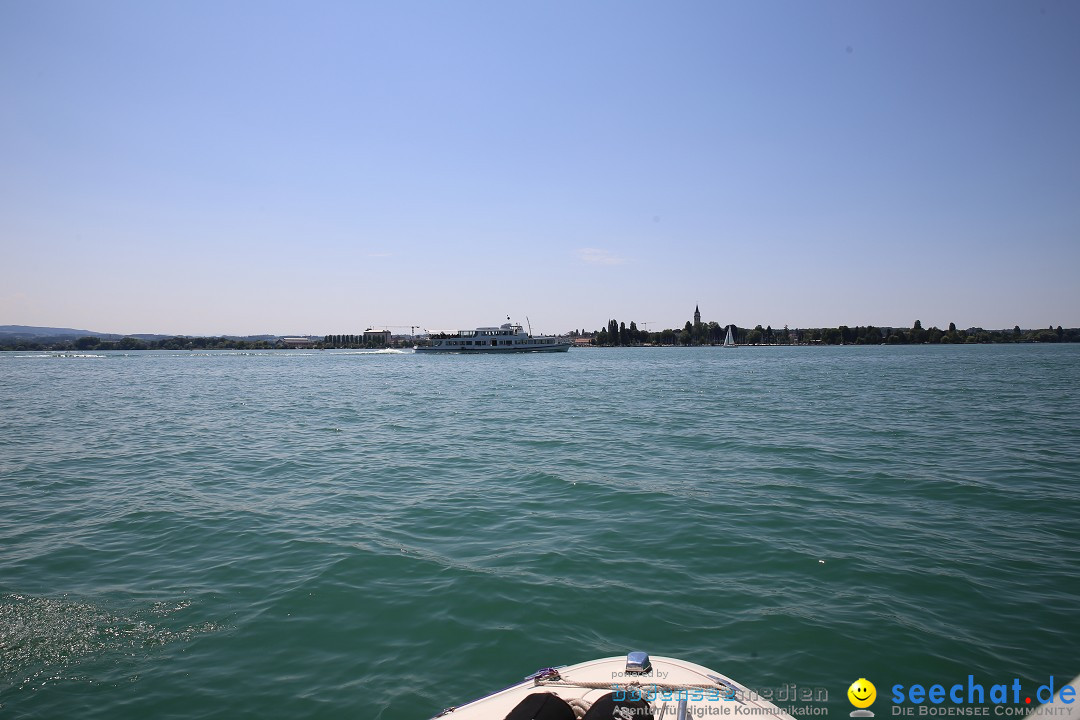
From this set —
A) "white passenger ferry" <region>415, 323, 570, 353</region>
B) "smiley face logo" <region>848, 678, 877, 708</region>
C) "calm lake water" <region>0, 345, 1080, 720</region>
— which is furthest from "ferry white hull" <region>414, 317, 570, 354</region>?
"smiley face logo" <region>848, 678, 877, 708</region>

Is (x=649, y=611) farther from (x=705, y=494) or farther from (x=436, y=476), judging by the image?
(x=436, y=476)

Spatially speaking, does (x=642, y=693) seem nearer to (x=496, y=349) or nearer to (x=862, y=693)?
(x=862, y=693)

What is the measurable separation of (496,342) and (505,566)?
150m

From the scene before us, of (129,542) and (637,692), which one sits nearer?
(637,692)

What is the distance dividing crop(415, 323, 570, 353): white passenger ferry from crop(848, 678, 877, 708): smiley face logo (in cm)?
15085

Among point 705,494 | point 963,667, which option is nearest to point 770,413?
point 705,494

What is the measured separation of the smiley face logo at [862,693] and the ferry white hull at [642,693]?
5.87ft

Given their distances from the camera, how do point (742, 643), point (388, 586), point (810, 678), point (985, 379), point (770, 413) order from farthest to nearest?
point (985, 379), point (770, 413), point (388, 586), point (742, 643), point (810, 678)

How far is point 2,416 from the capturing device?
3198cm

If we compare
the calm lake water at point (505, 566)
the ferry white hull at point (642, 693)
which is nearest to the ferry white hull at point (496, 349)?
the calm lake water at point (505, 566)

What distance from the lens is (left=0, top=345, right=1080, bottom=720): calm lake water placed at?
21.6 feet

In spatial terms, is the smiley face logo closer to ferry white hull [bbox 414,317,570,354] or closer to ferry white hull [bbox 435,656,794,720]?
ferry white hull [bbox 435,656,794,720]

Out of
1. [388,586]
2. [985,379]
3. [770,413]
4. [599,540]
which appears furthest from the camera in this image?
[985,379]

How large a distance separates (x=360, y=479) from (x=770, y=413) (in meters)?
23.0
